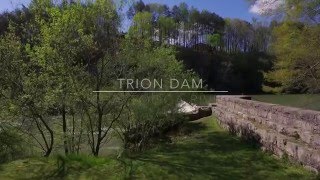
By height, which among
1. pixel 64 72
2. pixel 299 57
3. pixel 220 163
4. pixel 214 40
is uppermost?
pixel 214 40

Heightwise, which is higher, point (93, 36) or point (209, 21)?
point (209, 21)

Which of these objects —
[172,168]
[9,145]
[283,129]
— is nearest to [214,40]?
[9,145]

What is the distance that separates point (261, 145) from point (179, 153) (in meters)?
1.99

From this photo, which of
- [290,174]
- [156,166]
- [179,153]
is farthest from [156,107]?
[290,174]

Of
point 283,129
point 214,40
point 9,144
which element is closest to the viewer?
point 283,129

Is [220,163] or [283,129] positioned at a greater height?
[283,129]

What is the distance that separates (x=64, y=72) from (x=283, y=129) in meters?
5.13

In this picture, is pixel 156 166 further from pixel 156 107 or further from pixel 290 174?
pixel 156 107

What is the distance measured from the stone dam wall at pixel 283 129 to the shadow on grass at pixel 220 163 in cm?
24

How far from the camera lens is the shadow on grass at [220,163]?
6.73 metres

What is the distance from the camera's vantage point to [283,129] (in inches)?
312

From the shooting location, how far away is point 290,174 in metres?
6.50

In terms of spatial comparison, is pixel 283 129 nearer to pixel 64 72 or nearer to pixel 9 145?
pixel 64 72

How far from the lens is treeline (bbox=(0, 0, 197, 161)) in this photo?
30.0ft
